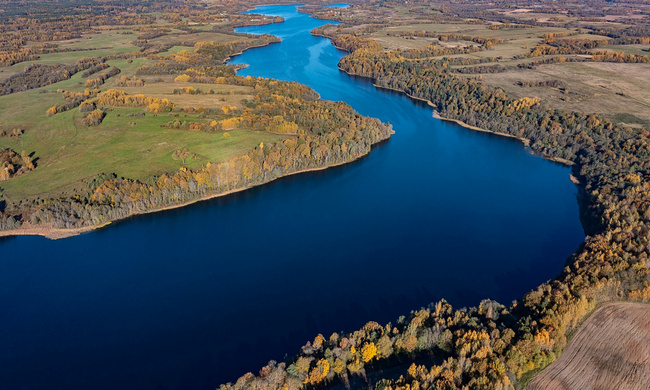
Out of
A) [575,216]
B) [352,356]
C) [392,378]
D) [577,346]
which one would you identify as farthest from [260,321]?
[575,216]

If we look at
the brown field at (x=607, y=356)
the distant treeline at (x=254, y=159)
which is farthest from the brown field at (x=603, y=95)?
the brown field at (x=607, y=356)

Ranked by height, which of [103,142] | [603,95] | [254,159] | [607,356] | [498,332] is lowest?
[607,356]

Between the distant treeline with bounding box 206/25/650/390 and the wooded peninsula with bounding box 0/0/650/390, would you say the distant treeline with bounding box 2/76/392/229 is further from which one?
the distant treeline with bounding box 206/25/650/390

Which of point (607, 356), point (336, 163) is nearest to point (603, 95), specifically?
point (336, 163)

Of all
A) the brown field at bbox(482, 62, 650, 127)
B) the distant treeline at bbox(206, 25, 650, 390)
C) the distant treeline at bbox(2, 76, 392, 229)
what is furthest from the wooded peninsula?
the brown field at bbox(482, 62, 650, 127)

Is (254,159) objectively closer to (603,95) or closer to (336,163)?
(336,163)

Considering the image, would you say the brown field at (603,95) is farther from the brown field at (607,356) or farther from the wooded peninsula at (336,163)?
the brown field at (607,356)
